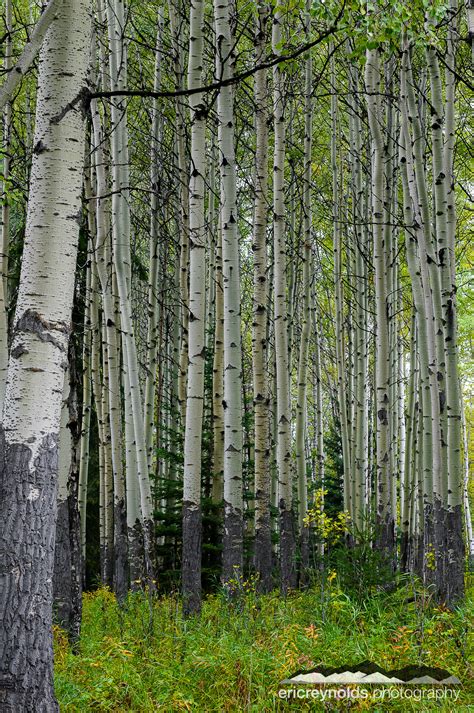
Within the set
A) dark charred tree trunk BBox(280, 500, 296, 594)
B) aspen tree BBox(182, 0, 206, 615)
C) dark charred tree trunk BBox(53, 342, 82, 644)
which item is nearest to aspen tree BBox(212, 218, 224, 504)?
dark charred tree trunk BBox(280, 500, 296, 594)

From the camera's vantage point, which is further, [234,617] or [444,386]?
[444,386]

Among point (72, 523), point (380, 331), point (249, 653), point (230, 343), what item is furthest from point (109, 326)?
point (249, 653)

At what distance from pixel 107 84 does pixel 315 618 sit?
304 inches

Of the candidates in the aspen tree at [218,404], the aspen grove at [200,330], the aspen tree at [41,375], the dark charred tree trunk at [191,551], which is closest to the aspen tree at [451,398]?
the aspen grove at [200,330]

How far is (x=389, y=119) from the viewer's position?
322 inches

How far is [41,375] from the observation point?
273cm

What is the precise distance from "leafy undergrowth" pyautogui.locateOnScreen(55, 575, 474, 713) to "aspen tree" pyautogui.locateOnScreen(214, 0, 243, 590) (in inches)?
26.2

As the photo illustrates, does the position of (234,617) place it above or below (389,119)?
below

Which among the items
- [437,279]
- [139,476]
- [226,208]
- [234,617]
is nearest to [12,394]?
[234,617]

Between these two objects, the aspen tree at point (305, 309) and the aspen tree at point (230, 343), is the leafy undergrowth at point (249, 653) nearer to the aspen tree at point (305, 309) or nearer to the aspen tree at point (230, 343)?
the aspen tree at point (230, 343)

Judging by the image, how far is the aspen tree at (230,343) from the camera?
238 inches

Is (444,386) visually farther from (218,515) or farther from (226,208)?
(218,515)

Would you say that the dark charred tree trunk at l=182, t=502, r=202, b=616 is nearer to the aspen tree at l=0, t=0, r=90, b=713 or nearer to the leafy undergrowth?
the leafy undergrowth

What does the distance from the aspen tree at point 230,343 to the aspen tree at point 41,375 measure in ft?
10.5
